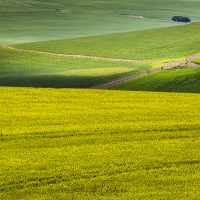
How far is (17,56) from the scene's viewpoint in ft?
163

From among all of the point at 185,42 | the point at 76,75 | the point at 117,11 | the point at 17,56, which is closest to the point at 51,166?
the point at 76,75

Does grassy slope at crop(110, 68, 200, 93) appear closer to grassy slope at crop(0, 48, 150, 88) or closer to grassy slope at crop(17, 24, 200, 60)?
grassy slope at crop(0, 48, 150, 88)

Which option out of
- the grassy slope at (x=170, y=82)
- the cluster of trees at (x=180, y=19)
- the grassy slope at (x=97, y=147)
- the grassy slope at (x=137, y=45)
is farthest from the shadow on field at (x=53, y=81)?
the cluster of trees at (x=180, y=19)

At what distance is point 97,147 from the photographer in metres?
13.9

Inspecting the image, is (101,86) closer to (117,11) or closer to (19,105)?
(19,105)

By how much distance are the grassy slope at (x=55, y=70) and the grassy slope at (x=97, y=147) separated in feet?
53.7

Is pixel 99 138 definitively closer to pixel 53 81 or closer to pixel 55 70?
pixel 53 81

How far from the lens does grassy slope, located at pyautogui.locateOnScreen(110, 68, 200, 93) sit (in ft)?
99.6

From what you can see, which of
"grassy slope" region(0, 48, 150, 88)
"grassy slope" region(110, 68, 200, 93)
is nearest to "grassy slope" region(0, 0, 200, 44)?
"grassy slope" region(0, 48, 150, 88)

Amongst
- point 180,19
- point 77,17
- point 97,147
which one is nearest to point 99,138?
point 97,147

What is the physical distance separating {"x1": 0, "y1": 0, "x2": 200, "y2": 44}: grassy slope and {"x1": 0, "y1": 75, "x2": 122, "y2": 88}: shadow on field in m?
25.5

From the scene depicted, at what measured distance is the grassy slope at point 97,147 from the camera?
A: 37.6ft

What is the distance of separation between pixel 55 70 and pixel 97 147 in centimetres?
2952

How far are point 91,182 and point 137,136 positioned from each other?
354cm
